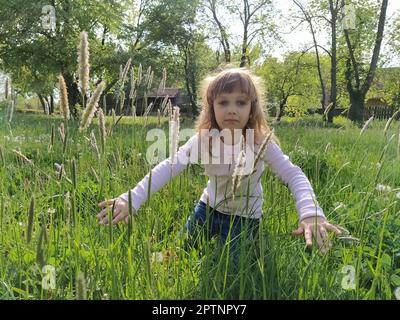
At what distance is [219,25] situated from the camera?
23781 millimetres

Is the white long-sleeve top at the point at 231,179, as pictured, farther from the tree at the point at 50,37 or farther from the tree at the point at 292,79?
the tree at the point at 292,79

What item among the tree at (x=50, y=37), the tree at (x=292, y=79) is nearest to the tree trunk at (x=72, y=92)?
the tree at (x=50, y=37)

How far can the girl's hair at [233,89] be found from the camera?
7.59 ft

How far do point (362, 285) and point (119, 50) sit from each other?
1934cm

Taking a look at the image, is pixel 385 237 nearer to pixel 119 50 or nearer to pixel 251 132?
pixel 251 132

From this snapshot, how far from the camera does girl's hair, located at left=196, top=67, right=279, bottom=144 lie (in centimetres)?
231

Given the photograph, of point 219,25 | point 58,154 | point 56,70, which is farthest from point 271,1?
point 58,154

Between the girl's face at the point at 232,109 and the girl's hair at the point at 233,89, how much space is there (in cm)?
3

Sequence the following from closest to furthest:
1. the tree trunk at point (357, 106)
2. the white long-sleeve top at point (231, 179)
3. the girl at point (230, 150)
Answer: the white long-sleeve top at point (231, 179) → the girl at point (230, 150) → the tree trunk at point (357, 106)

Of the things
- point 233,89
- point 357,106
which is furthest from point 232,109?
point 357,106

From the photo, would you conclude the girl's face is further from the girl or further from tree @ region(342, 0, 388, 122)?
tree @ region(342, 0, 388, 122)

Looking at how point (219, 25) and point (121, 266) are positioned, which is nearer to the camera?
point (121, 266)

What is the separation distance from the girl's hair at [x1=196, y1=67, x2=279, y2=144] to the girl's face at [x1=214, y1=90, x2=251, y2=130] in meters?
0.03
